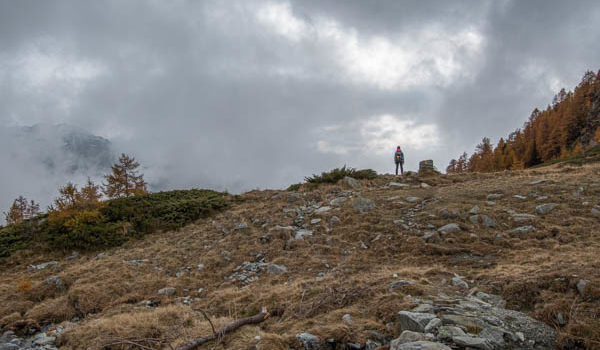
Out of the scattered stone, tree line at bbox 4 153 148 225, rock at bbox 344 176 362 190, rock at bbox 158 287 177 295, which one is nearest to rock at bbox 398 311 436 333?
rock at bbox 158 287 177 295

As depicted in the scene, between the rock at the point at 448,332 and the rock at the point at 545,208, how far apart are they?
27.8ft

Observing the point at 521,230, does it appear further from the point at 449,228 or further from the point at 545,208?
the point at 545,208

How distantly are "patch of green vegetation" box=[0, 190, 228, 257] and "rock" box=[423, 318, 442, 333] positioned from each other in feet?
47.5

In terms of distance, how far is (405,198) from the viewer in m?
13.0

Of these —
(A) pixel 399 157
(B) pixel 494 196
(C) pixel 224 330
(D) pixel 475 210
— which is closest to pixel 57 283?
(C) pixel 224 330

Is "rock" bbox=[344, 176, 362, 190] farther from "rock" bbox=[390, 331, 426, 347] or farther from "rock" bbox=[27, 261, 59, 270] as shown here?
"rock" bbox=[27, 261, 59, 270]

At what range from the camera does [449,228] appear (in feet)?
30.5

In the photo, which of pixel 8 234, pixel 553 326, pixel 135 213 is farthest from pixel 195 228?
pixel 553 326

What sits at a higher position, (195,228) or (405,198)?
(405,198)

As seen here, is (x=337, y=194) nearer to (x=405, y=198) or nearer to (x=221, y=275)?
(x=405, y=198)

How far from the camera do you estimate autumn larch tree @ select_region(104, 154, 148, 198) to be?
29.7 metres

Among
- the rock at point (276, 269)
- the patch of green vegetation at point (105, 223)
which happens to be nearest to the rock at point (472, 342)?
the rock at point (276, 269)

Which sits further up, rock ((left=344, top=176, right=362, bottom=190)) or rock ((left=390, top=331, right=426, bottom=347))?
rock ((left=344, top=176, right=362, bottom=190))

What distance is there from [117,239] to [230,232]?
6.08 m
